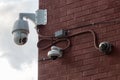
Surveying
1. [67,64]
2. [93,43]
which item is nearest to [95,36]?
[93,43]

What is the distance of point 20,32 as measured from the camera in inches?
288

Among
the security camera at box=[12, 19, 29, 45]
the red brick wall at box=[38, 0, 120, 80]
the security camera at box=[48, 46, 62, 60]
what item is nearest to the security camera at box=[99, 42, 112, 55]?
the red brick wall at box=[38, 0, 120, 80]

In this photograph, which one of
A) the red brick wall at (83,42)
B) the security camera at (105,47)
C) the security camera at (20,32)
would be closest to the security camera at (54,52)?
the red brick wall at (83,42)

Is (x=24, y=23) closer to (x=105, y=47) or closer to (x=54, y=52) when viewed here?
(x=54, y=52)

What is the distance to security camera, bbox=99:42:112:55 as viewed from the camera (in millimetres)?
6801

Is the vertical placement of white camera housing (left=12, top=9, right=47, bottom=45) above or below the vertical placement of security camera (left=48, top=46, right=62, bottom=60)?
above

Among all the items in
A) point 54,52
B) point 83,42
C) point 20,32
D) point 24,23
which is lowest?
point 54,52

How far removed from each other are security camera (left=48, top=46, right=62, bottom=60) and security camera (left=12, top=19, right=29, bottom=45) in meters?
0.42

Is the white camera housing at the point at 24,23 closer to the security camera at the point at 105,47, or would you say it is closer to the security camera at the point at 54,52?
the security camera at the point at 54,52

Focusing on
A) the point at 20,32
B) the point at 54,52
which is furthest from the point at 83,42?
the point at 20,32

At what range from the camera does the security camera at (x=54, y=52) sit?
7.10 meters

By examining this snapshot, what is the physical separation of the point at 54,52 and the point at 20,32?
1.90 feet

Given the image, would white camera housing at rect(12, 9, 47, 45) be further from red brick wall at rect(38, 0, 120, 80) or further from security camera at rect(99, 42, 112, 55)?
security camera at rect(99, 42, 112, 55)

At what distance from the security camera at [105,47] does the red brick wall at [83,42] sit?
59mm
